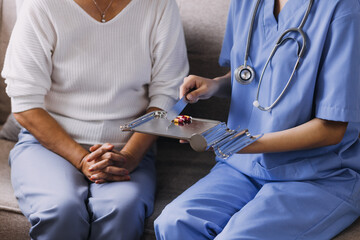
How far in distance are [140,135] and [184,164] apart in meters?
0.25

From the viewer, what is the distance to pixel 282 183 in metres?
1.29

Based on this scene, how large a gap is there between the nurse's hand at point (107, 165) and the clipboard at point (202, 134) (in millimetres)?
Answer: 273

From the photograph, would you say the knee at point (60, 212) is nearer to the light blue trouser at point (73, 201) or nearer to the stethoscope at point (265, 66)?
the light blue trouser at point (73, 201)

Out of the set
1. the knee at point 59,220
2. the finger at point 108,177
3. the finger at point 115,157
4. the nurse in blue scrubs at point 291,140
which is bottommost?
the knee at point 59,220

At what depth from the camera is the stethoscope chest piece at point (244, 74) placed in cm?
136

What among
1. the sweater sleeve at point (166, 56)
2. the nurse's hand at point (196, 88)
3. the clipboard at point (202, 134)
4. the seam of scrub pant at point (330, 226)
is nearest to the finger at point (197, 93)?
the nurse's hand at point (196, 88)

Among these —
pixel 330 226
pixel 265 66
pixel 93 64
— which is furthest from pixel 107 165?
pixel 330 226

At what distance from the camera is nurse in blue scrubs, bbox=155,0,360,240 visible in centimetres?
119

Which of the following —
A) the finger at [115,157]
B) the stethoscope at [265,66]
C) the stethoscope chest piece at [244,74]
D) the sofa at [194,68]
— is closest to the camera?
the stethoscope at [265,66]

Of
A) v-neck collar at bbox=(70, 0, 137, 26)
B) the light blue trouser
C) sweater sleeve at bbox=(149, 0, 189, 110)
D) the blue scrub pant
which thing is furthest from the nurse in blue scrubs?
v-neck collar at bbox=(70, 0, 137, 26)

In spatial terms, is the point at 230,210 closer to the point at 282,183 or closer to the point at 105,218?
the point at 282,183

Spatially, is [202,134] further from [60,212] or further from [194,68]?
[194,68]

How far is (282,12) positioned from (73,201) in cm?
77

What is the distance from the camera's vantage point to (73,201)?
1336 mm
